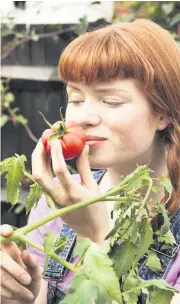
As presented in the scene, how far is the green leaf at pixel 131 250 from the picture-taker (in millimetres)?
972

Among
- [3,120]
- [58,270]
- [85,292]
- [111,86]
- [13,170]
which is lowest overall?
[58,270]

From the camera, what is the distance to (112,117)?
53.5 inches

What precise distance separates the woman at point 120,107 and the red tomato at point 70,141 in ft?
0.08

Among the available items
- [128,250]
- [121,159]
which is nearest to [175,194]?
[121,159]

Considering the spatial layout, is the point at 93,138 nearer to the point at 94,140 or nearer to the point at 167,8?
the point at 94,140

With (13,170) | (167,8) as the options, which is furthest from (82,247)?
(167,8)

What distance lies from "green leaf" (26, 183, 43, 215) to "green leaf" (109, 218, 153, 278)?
0.22 metres

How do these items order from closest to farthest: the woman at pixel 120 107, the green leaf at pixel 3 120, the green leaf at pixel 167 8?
1. the woman at pixel 120 107
2. the green leaf at pixel 167 8
3. the green leaf at pixel 3 120

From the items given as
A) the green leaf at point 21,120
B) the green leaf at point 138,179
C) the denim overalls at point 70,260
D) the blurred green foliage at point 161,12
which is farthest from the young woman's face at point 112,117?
the green leaf at point 21,120

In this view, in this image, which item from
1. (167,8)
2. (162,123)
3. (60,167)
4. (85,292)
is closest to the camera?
(85,292)

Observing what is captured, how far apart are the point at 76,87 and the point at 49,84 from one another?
1.98 m

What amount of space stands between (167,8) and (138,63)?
1621 millimetres

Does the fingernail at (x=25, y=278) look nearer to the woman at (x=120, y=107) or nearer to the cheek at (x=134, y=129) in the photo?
the woman at (x=120, y=107)

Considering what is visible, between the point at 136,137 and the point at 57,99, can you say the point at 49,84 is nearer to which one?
the point at 57,99
